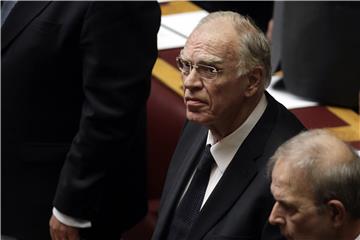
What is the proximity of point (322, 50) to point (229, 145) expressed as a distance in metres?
1.28

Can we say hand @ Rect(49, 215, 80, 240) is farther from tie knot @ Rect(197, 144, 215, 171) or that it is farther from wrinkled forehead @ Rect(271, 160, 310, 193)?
wrinkled forehead @ Rect(271, 160, 310, 193)

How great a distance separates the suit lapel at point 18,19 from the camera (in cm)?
334

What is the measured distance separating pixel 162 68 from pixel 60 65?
129 cm

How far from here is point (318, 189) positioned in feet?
7.75

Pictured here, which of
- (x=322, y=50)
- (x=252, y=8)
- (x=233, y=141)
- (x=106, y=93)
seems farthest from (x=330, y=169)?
(x=252, y=8)

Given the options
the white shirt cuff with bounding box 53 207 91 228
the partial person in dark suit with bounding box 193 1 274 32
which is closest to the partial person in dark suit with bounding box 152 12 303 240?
the white shirt cuff with bounding box 53 207 91 228

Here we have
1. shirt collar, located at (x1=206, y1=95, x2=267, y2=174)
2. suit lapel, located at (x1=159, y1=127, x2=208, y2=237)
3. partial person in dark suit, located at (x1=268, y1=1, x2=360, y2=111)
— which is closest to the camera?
shirt collar, located at (x1=206, y1=95, x2=267, y2=174)

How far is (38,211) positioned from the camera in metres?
3.53

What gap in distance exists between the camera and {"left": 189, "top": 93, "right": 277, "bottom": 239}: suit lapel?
2797 millimetres

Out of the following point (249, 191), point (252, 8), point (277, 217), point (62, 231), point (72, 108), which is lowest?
point (252, 8)

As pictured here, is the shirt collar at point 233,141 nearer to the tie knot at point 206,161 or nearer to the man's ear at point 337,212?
the tie knot at point 206,161

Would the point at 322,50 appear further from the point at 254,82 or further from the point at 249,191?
the point at 249,191

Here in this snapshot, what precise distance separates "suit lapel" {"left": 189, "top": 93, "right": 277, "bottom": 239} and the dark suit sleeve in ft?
1.77

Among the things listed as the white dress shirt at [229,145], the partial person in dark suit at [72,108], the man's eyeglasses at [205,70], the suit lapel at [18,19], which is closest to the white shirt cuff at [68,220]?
the partial person in dark suit at [72,108]
